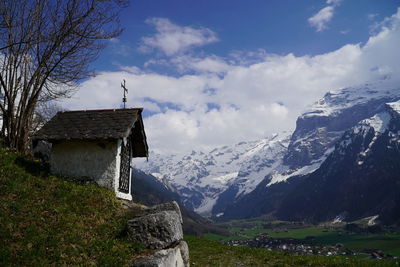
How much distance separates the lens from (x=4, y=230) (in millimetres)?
13703

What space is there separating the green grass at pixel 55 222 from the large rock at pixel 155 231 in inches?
19.0

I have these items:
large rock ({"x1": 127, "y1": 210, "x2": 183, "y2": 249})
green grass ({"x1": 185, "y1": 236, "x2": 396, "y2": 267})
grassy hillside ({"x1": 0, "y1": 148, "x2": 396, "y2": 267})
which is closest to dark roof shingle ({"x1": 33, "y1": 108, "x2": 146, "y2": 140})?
grassy hillside ({"x1": 0, "y1": 148, "x2": 396, "y2": 267})

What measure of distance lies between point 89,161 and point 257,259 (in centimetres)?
1195

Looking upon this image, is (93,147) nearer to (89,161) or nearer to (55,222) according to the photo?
(89,161)

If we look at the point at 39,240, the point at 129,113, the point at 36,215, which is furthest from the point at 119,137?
the point at 39,240

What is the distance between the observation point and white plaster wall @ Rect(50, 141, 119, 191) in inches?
856

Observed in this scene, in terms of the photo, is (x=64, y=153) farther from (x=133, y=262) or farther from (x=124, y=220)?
(x=133, y=262)

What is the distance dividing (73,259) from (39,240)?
64.0 inches

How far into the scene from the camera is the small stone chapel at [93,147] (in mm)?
21734

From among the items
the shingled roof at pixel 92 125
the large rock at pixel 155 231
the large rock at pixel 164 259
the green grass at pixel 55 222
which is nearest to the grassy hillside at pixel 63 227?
the green grass at pixel 55 222

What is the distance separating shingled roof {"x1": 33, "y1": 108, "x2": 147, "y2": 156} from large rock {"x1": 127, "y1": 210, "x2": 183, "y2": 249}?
22.7 ft

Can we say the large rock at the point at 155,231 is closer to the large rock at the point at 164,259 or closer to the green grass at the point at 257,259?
the large rock at the point at 164,259

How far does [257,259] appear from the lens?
21656mm

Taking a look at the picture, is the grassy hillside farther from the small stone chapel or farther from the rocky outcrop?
the small stone chapel
